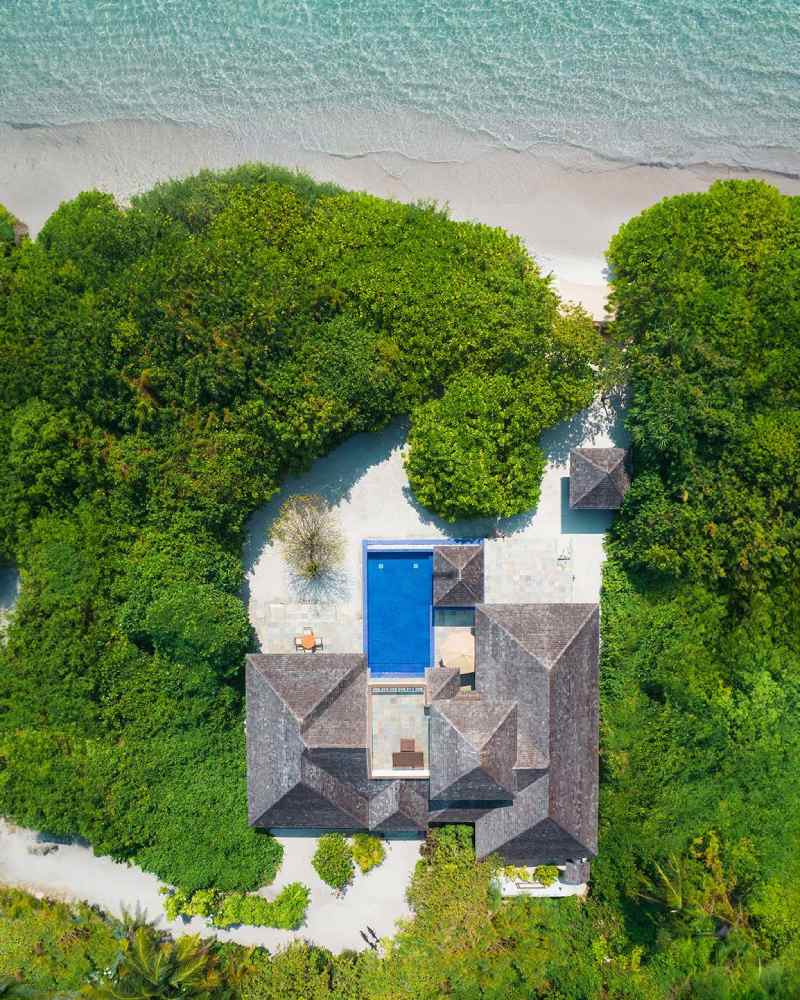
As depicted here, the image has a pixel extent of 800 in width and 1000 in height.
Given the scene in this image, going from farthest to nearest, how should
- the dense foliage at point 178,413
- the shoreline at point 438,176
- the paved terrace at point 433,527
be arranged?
the shoreline at point 438,176, the paved terrace at point 433,527, the dense foliage at point 178,413

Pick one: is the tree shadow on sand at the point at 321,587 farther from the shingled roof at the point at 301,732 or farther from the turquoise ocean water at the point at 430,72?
the turquoise ocean water at the point at 430,72

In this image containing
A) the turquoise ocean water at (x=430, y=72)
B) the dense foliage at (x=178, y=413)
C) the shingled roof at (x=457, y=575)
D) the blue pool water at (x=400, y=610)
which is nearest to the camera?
the dense foliage at (x=178, y=413)

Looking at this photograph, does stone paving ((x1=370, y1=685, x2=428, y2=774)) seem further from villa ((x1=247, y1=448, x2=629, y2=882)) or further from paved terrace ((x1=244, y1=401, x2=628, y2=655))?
paved terrace ((x1=244, y1=401, x2=628, y2=655))

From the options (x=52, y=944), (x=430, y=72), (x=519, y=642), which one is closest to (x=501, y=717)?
(x=519, y=642)

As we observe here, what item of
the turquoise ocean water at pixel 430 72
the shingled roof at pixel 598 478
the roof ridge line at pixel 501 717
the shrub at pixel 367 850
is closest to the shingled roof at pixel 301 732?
the shrub at pixel 367 850

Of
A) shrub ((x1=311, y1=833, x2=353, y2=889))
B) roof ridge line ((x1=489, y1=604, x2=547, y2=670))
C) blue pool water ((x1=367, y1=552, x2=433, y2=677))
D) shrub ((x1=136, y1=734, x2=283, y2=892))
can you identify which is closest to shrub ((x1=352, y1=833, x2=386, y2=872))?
shrub ((x1=311, y1=833, x2=353, y2=889))

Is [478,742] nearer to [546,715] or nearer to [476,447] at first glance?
[546,715]

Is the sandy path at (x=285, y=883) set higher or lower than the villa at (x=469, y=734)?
lower
